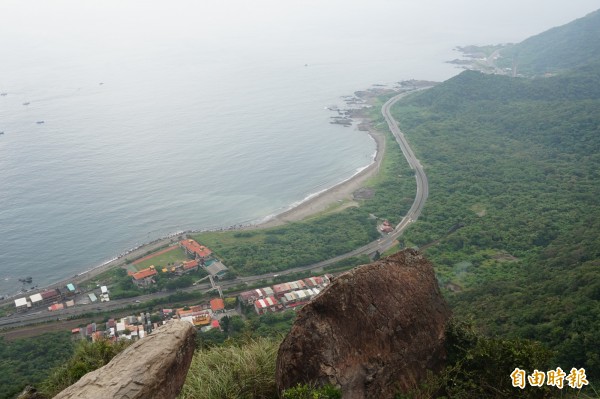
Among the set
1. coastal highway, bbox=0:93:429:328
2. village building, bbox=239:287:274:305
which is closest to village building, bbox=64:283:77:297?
coastal highway, bbox=0:93:429:328

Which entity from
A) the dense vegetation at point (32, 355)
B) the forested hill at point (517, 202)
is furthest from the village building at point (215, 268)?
the forested hill at point (517, 202)

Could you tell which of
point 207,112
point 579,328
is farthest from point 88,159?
point 579,328

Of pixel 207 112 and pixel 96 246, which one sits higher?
pixel 207 112

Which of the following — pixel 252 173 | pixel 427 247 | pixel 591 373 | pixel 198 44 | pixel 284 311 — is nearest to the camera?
pixel 591 373

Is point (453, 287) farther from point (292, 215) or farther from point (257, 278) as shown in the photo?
point (292, 215)

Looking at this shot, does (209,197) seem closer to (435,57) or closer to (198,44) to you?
(198,44)

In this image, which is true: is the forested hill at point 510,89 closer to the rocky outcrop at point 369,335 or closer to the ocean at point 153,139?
the ocean at point 153,139
